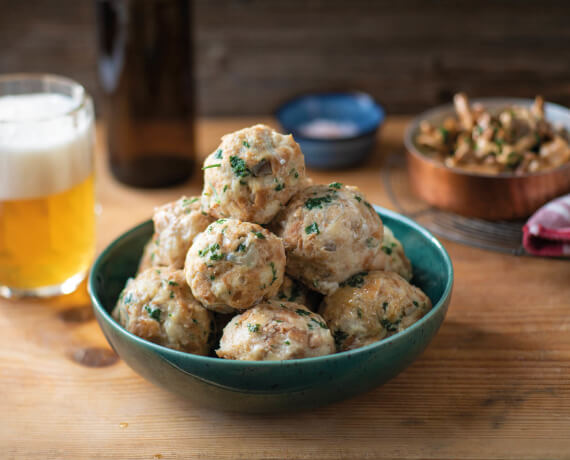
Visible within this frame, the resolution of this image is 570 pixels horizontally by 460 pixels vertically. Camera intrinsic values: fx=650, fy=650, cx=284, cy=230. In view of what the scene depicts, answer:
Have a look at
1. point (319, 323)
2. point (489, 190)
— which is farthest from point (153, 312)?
point (489, 190)

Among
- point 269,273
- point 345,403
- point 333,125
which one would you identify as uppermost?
point 269,273

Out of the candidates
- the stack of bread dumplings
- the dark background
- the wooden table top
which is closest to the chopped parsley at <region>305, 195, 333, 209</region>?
the stack of bread dumplings

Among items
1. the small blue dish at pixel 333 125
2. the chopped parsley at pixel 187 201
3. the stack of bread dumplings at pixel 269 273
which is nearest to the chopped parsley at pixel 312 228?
the stack of bread dumplings at pixel 269 273

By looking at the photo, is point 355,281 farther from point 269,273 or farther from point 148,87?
point 148,87

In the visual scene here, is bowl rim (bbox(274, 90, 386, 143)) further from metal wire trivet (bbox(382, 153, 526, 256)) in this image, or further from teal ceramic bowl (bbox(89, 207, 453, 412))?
teal ceramic bowl (bbox(89, 207, 453, 412))

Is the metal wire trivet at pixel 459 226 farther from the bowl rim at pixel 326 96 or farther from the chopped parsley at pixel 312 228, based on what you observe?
the chopped parsley at pixel 312 228

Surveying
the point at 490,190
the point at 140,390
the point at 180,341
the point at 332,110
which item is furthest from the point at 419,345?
the point at 332,110

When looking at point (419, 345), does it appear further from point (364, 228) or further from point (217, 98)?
point (217, 98)
